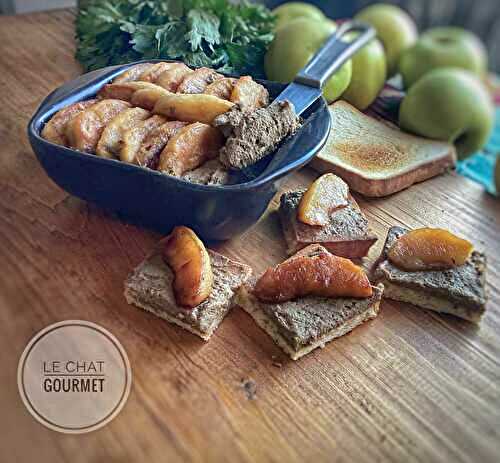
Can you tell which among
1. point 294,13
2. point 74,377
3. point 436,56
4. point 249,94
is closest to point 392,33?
point 436,56

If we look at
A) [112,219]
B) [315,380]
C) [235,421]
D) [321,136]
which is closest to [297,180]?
[321,136]

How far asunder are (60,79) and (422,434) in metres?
1.98

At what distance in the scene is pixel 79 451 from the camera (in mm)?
1211

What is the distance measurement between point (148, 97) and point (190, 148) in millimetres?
263

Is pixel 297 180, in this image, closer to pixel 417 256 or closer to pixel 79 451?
pixel 417 256

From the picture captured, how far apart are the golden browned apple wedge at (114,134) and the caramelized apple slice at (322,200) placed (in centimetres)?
55

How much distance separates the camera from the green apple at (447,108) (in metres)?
2.28

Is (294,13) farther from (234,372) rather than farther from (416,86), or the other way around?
(234,372)

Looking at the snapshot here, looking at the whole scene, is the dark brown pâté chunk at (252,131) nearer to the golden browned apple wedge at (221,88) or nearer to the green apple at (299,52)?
the golden browned apple wedge at (221,88)

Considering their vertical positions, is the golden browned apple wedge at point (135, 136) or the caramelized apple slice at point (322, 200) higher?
the golden browned apple wedge at point (135, 136)

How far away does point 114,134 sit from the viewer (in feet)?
4.98

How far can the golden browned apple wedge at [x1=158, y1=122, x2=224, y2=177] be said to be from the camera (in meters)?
1.46

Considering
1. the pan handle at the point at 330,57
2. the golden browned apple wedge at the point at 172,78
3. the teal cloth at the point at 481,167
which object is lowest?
the teal cloth at the point at 481,167

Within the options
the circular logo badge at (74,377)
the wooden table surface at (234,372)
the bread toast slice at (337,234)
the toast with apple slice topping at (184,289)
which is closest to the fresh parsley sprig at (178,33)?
the wooden table surface at (234,372)
